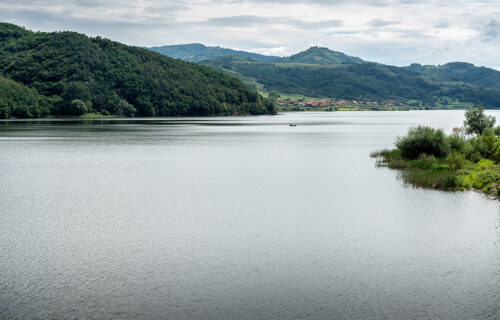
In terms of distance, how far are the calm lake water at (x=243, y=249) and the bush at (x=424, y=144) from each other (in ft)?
33.6

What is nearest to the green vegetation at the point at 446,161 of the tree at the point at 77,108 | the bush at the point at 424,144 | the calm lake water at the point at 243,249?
the bush at the point at 424,144

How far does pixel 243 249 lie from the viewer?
17.8m

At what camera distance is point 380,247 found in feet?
59.8

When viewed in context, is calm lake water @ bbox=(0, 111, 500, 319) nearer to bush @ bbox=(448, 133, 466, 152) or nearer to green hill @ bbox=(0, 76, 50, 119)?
bush @ bbox=(448, 133, 466, 152)

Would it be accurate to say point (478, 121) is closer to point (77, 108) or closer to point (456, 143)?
point (456, 143)

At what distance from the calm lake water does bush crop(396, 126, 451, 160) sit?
1023 cm

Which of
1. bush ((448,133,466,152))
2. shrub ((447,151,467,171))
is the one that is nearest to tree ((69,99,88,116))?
bush ((448,133,466,152))

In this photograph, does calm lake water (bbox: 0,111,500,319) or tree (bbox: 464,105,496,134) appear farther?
tree (bbox: 464,105,496,134)

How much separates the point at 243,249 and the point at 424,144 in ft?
110

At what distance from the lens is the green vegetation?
33656 mm

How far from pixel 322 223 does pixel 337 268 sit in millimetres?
6857

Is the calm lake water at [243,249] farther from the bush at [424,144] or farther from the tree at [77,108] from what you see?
the tree at [77,108]

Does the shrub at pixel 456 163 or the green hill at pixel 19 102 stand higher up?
the green hill at pixel 19 102

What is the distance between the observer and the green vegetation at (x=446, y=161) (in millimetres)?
33656
